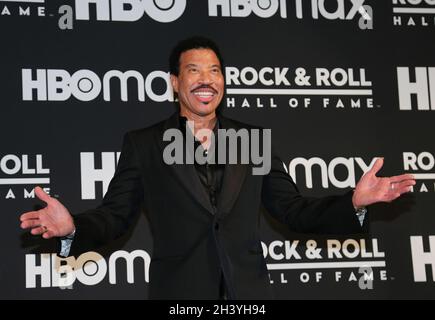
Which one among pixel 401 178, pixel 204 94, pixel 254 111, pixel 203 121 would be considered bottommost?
pixel 401 178

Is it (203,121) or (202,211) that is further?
(203,121)

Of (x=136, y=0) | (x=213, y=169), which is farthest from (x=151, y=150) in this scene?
(x=136, y=0)

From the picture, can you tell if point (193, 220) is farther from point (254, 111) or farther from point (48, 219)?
point (254, 111)

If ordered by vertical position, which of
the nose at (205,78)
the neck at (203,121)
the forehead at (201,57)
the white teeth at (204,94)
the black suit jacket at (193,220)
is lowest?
the black suit jacket at (193,220)

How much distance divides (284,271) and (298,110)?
104 centimetres

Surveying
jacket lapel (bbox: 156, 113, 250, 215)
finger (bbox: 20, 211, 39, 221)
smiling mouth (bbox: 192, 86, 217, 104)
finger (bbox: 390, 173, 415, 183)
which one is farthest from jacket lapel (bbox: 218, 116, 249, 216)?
finger (bbox: 20, 211, 39, 221)

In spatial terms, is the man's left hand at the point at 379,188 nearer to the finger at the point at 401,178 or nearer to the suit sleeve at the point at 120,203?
the finger at the point at 401,178

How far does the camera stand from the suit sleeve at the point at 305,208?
3164 millimetres

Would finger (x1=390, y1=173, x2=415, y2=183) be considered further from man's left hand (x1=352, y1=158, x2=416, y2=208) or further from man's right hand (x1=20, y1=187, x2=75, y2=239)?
man's right hand (x1=20, y1=187, x2=75, y2=239)

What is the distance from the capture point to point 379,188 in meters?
3.07

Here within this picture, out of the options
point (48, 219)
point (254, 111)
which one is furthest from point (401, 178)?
point (254, 111)

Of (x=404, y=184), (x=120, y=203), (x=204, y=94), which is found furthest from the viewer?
(x=204, y=94)

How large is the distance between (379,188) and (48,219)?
1280 mm

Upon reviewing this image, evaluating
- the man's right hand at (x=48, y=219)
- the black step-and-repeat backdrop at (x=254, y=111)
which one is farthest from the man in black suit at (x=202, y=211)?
the black step-and-repeat backdrop at (x=254, y=111)
